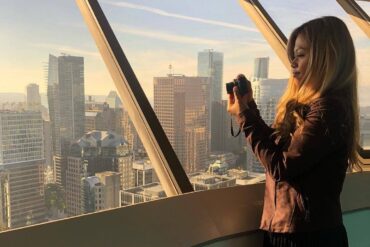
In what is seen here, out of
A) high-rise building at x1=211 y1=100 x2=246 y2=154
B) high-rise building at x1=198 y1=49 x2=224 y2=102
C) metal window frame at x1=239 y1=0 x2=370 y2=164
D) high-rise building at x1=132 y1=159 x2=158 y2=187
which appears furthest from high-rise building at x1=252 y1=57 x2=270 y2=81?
high-rise building at x1=132 y1=159 x2=158 y2=187

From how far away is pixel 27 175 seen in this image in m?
1.56

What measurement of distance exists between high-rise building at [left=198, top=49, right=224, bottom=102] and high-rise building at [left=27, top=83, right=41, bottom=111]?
0.92 metres

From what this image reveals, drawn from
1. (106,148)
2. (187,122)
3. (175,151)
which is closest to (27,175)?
(106,148)

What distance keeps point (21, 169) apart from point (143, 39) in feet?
3.07

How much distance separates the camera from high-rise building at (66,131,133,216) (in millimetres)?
1625

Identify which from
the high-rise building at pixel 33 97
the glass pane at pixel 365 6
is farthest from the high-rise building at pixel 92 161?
the glass pane at pixel 365 6

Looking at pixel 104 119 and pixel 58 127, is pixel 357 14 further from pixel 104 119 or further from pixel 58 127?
pixel 58 127

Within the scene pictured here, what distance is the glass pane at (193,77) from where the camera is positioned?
2029 mm

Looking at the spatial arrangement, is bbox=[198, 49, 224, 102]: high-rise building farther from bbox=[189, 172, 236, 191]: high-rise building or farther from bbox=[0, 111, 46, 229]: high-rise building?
bbox=[0, 111, 46, 229]: high-rise building

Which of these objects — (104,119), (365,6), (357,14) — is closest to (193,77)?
(104,119)

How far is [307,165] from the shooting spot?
4.33 feet

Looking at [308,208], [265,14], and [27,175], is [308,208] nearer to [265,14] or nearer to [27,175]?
Answer: [27,175]

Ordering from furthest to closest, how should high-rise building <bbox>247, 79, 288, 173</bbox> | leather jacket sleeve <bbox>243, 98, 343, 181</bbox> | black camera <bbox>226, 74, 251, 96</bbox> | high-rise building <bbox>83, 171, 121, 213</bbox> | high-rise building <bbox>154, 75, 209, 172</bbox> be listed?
1. high-rise building <bbox>247, 79, 288, 173</bbox>
2. high-rise building <bbox>154, 75, 209, 172</bbox>
3. high-rise building <bbox>83, 171, 121, 213</bbox>
4. black camera <bbox>226, 74, 251, 96</bbox>
5. leather jacket sleeve <bbox>243, 98, 343, 181</bbox>

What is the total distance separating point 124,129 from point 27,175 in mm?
501
